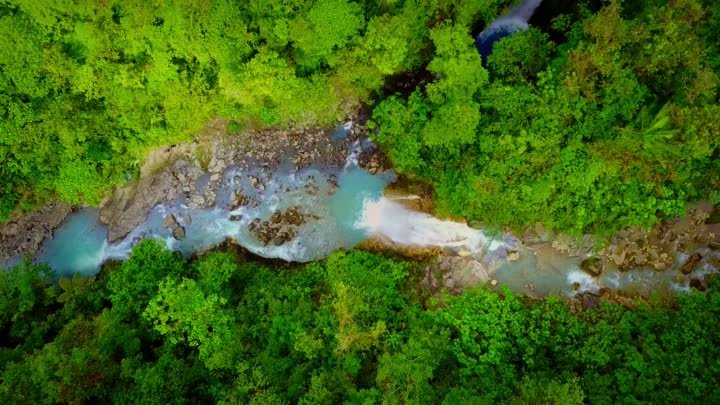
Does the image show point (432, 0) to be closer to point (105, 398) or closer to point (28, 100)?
point (28, 100)

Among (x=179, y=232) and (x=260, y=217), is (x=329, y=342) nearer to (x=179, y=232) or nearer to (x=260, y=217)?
(x=260, y=217)

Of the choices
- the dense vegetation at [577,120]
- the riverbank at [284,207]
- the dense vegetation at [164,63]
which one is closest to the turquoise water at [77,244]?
the riverbank at [284,207]

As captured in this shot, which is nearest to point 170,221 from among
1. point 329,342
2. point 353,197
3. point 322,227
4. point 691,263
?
point 322,227

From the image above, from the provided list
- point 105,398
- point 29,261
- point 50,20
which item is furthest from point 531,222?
point 29,261

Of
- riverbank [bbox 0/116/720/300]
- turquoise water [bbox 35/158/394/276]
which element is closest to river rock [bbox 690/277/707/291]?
riverbank [bbox 0/116/720/300]

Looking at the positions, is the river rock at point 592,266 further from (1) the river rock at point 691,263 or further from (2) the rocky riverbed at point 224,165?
(2) the rocky riverbed at point 224,165

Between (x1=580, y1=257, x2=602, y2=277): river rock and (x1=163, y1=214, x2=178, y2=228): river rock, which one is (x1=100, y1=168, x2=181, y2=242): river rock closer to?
(x1=163, y1=214, x2=178, y2=228): river rock

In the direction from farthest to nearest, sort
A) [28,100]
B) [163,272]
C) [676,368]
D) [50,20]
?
1. [163,272]
2. [28,100]
3. [50,20]
4. [676,368]
